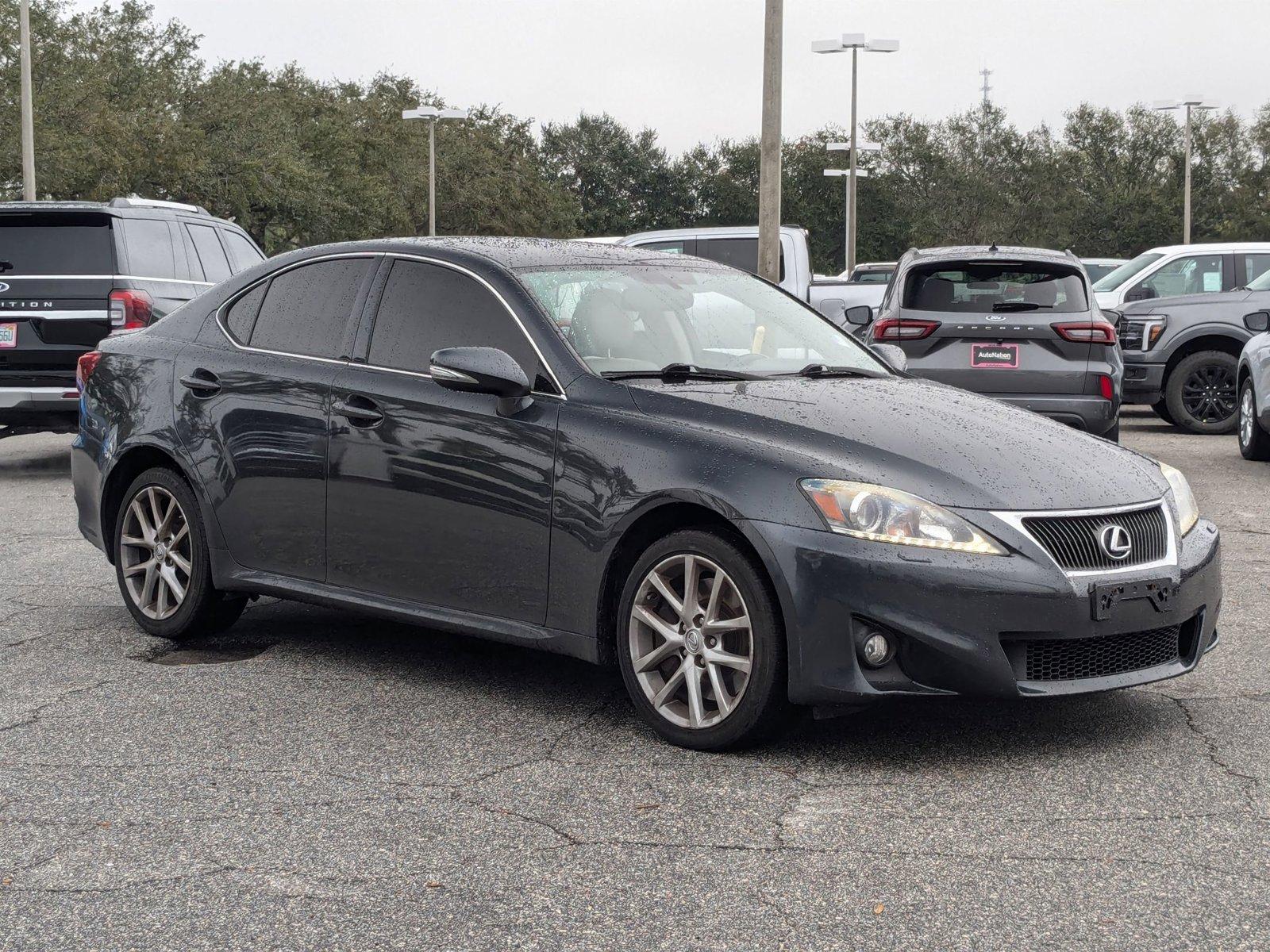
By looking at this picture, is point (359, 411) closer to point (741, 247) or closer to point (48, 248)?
point (48, 248)

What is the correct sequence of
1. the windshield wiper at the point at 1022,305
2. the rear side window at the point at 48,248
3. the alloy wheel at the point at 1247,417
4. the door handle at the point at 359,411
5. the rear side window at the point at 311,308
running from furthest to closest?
1. the alloy wheel at the point at 1247,417
2. the rear side window at the point at 48,248
3. the windshield wiper at the point at 1022,305
4. the rear side window at the point at 311,308
5. the door handle at the point at 359,411

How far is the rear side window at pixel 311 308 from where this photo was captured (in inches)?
243

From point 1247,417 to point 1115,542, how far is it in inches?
378

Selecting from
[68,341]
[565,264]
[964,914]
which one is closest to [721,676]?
[964,914]

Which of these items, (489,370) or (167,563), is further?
(167,563)

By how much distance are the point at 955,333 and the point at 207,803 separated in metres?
8.05

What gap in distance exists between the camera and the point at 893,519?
470cm

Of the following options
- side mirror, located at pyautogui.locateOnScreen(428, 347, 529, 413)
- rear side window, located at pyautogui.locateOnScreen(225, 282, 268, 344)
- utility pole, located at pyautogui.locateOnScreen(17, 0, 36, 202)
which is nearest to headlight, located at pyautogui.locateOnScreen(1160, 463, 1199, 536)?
side mirror, located at pyautogui.locateOnScreen(428, 347, 529, 413)

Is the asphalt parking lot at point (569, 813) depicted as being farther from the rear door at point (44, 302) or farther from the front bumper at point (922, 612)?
the rear door at point (44, 302)

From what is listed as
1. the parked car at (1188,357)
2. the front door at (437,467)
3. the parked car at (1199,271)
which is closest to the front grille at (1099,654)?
the front door at (437,467)

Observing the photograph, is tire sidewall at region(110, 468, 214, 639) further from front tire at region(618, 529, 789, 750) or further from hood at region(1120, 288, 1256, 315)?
hood at region(1120, 288, 1256, 315)

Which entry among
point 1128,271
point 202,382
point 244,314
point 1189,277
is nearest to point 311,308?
point 244,314

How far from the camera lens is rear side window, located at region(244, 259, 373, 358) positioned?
6184 millimetres

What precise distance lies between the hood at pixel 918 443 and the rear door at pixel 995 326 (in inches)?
230
